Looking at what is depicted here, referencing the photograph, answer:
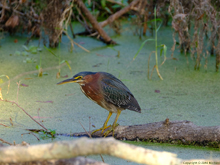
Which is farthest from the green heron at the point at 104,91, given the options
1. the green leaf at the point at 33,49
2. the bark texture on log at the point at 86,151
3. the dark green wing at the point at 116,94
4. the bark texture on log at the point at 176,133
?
the green leaf at the point at 33,49

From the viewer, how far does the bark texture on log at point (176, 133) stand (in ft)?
6.66

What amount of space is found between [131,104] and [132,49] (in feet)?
7.17

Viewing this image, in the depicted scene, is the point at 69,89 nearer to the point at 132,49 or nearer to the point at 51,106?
the point at 51,106

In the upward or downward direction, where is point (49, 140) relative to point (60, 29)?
downward

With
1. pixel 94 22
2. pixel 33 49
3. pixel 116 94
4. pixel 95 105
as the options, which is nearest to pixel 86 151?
pixel 116 94

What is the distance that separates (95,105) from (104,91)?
657 millimetres

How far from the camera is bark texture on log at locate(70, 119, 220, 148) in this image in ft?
6.66

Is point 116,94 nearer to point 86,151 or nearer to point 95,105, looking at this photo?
point 95,105

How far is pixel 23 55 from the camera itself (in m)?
4.08

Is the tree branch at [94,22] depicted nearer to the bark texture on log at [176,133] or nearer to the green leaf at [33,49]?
the green leaf at [33,49]

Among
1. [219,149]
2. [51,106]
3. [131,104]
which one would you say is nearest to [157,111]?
[131,104]

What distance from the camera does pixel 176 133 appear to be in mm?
2080

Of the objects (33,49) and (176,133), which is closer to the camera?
(176,133)

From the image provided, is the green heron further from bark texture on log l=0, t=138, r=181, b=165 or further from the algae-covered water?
bark texture on log l=0, t=138, r=181, b=165
